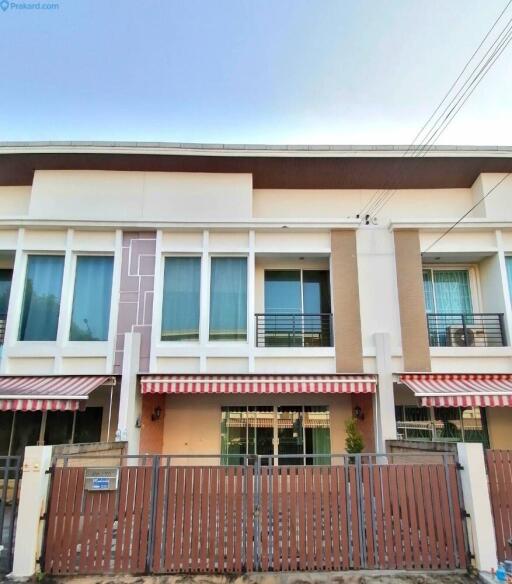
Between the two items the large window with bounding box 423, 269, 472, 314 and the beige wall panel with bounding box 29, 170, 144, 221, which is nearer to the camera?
the beige wall panel with bounding box 29, 170, 144, 221

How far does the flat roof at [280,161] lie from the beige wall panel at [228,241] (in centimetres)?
259

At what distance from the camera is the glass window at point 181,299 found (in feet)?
45.3

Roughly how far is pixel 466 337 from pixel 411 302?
2455 mm

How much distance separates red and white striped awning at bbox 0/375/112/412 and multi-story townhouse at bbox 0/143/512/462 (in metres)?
0.17

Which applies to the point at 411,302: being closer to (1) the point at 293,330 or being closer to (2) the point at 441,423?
(1) the point at 293,330

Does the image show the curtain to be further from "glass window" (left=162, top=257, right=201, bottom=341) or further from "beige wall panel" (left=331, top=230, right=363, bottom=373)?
"glass window" (left=162, top=257, right=201, bottom=341)

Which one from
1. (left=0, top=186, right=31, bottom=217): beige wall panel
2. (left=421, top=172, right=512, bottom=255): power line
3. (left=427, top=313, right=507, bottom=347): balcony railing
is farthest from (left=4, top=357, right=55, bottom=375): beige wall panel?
(left=421, top=172, right=512, bottom=255): power line

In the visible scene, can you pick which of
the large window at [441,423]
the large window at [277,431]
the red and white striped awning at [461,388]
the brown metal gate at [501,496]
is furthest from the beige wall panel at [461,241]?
the brown metal gate at [501,496]

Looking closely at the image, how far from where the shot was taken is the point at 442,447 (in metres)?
8.62

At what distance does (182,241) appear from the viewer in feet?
47.3

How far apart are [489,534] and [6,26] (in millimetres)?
17881

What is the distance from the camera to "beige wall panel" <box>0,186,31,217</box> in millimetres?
15695

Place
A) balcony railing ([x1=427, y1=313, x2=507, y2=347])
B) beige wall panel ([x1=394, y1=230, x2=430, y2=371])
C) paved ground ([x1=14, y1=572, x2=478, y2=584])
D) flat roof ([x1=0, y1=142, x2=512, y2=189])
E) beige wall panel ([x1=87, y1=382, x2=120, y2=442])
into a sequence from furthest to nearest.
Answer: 1. flat roof ([x1=0, y1=142, x2=512, y2=189])
2. balcony railing ([x1=427, y1=313, x2=507, y2=347])
3. beige wall panel ([x1=87, y1=382, x2=120, y2=442])
4. beige wall panel ([x1=394, y1=230, x2=430, y2=371])
5. paved ground ([x1=14, y1=572, x2=478, y2=584])

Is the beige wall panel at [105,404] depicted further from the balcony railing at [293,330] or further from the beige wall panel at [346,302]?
the beige wall panel at [346,302]
